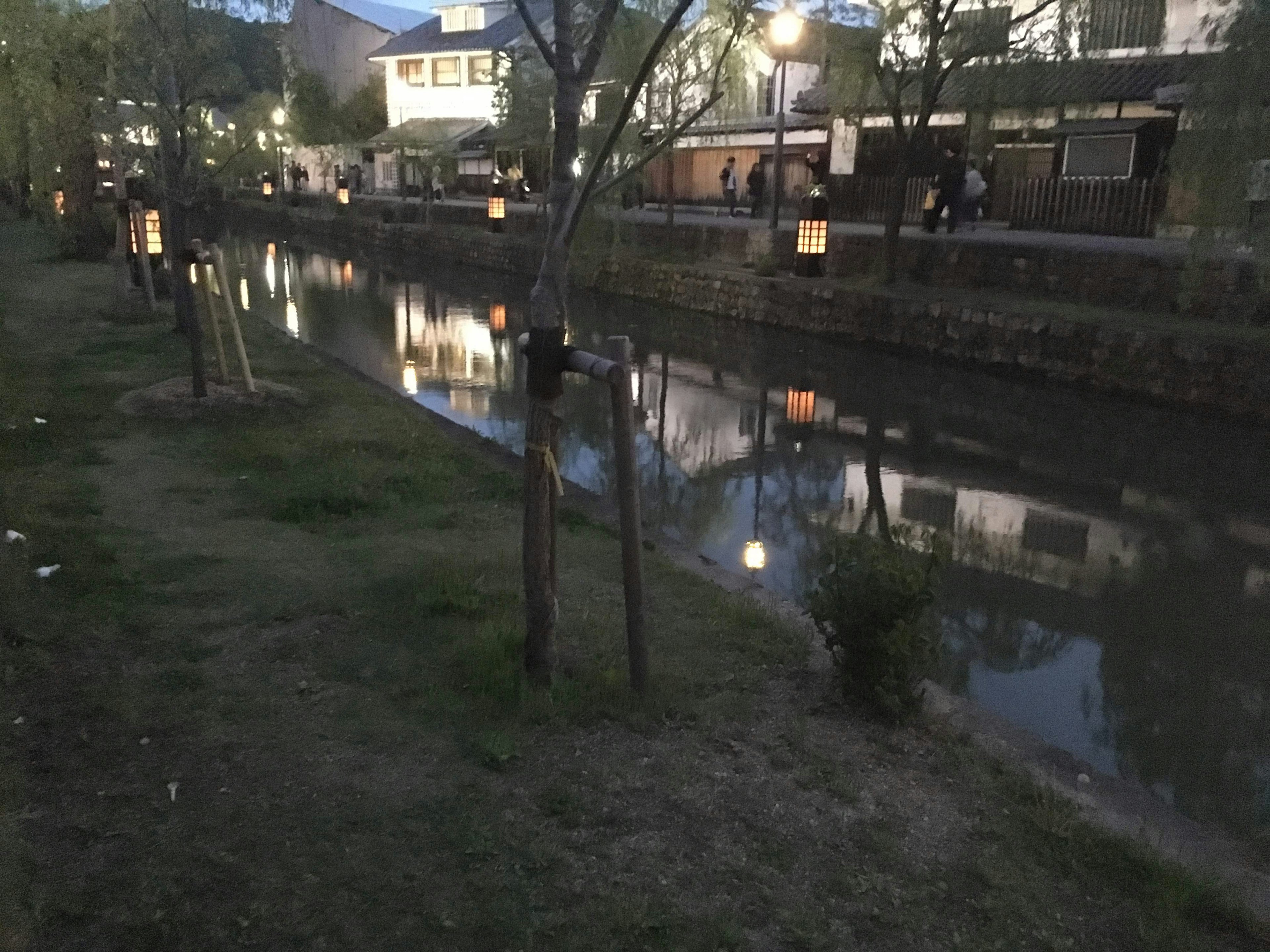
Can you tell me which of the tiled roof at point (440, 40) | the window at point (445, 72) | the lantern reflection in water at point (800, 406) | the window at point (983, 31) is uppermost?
the tiled roof at point (440, 40)

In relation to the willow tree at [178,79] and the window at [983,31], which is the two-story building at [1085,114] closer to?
the window at [983,31]

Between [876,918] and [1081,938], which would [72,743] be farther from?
[1081,938]

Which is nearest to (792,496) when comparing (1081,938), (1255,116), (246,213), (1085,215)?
(1081,938)

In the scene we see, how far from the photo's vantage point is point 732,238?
22438 mm

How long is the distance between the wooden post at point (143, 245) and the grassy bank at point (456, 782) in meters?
9.57

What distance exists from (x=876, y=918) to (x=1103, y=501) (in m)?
7.66

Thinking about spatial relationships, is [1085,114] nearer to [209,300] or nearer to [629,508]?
[209,300]

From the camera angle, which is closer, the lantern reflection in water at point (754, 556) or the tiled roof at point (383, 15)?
the lantern reflection in water at point (754, 556)

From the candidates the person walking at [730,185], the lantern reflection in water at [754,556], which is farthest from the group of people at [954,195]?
the lantern reflection in water at [754,556]

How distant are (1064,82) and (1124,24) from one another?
367cm

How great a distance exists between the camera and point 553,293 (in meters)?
4.12

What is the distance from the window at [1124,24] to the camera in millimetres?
16641

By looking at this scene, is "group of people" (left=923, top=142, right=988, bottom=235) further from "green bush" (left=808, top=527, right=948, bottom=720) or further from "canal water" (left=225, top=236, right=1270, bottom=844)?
"green bush" (left=808, top=527, right=948, bottom=720)

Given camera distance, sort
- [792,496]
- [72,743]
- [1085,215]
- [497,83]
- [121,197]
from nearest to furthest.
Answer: [72,743] < [792,496] < [121,197] < [1085,215] < [497,83]
